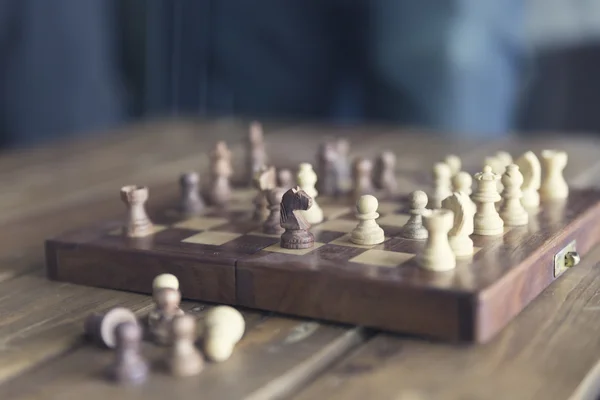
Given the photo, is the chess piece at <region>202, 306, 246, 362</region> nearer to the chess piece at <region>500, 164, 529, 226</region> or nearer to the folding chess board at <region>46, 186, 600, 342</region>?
the folding chess board at <region>46, 186, 600, 342</region>

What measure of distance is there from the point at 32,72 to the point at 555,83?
6.91 ft

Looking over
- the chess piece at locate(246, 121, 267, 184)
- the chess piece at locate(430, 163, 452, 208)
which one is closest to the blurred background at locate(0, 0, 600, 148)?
the chess piece at locate(246, 121, 267, 184)

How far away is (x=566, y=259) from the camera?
121cm

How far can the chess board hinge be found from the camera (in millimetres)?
1180

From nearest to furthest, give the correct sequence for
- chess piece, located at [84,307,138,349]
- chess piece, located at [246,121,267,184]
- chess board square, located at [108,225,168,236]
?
chess piece, located at [84,307,138,349] < chess board square, located at [108,225,168,236] < chess piece, located at [246,121,267,184]

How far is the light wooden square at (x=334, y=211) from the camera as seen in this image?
4.46 ft

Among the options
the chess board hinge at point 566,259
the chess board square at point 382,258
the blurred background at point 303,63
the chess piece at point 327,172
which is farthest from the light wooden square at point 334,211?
the blurred background at point 303,63

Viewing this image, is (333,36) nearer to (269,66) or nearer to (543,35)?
(269,66)

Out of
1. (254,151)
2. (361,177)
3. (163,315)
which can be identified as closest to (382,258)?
(163,315)

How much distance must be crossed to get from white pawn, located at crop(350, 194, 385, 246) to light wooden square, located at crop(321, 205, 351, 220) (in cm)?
18

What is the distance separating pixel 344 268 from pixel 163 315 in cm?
22

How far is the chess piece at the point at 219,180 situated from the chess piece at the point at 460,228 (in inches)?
20.1

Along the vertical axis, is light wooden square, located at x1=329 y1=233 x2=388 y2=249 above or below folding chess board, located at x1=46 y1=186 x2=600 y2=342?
above

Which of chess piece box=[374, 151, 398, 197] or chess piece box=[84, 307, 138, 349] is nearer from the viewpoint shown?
chess piece box=[84, 307, 138, 349]
